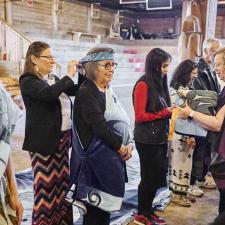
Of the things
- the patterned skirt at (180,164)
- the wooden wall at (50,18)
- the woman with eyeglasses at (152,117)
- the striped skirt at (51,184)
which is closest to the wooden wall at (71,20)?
the wooden wall at (50,18)

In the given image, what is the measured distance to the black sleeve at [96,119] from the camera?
5.42ft

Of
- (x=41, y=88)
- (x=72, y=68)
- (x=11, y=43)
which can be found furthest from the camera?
(x=11, y=43)

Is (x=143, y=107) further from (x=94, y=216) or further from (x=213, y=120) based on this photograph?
(x=94, y=216)

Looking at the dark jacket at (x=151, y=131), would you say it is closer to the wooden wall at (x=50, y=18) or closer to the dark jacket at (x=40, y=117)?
the dark jacket at (x=40, y=117)

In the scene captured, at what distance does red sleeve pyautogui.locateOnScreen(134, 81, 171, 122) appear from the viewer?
7.31 feet

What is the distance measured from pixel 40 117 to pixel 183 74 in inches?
52.5

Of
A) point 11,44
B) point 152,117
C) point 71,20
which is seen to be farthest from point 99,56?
point 71,20

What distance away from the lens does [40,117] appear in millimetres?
1935

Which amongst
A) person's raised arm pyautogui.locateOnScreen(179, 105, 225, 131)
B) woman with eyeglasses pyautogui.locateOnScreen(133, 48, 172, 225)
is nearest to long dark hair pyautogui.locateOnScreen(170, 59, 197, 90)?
woman with eyeglasses pyautogui.locateOnScreen(133, 48, 172, 225)

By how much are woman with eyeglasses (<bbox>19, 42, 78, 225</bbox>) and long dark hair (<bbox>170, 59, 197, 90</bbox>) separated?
102cm

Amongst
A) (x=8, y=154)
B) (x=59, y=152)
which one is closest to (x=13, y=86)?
(x=59, y=152)

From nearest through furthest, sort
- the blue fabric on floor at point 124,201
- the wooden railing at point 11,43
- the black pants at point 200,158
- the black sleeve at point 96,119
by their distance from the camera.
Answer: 1. the black sleeve at point 96,119
2. the blue fabric on floor at point 124,201
3. the black pants at point 200,158
4. the wooden railing at point 11,43

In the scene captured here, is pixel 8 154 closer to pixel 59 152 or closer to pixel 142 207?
pixel 59 152

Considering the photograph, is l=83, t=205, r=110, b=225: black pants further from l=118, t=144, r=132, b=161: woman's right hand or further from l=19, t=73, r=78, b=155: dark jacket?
l=19, t=73, r=78, b=155: dark jacket
